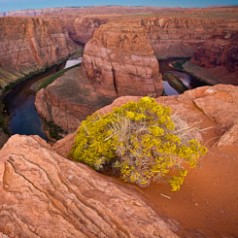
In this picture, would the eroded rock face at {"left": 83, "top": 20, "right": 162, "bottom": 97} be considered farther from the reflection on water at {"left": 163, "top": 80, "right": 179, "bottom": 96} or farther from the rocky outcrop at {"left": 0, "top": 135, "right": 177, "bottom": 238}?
the rocky outcrop at {"left": 0, "top": 135, "right": 177, "bottom": 238}

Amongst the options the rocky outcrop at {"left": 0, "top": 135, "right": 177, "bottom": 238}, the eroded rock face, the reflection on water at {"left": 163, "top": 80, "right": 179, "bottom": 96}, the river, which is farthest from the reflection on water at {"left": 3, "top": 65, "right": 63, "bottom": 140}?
the rocky outcrop at {"left": 0, "top": 135, "right": 177, "bottom": 238}

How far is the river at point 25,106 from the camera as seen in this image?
4209 cm

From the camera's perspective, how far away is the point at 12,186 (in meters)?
7.87

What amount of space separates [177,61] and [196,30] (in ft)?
83.0

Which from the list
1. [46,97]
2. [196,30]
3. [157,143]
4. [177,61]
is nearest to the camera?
[157,143]

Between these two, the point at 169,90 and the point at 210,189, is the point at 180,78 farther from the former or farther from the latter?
the point at 210,189

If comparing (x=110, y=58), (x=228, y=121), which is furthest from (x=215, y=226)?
(x=110, y=58)

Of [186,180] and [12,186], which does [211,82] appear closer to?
[186,180]

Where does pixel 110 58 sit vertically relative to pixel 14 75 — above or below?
above

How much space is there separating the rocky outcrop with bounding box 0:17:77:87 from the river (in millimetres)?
4058

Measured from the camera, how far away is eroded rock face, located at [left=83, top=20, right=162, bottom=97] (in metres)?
50.3

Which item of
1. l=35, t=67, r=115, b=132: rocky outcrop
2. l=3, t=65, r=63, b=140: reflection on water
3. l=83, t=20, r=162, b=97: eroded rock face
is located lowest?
l=3, t=65, r=63, b=140: reflection on water

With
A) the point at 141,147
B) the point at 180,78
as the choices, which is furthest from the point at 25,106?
the point at 141,147

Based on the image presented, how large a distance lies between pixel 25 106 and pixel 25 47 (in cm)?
3216
